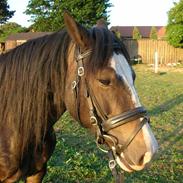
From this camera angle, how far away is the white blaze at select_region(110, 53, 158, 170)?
1964 millimetres

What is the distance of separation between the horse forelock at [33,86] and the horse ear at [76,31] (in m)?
0.19

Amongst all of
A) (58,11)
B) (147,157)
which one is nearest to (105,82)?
(147,157)

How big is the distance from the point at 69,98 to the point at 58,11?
3642 cm

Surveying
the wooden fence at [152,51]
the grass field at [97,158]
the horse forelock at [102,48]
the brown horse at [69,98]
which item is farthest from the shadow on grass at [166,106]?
the wooden fence at [152,51]

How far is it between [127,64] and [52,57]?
52 cm

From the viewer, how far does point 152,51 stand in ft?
95.3

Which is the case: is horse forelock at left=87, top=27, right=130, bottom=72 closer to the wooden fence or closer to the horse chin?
the horse chin

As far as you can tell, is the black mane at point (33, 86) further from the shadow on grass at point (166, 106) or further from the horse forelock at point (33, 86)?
the shadow on grass at point (166, 106)

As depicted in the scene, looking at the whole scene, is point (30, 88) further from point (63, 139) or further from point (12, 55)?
point (63, 139)

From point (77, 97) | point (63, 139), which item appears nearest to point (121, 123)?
point (77, 97)

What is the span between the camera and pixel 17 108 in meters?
2.39

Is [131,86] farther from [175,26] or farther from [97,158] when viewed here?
[175,26]

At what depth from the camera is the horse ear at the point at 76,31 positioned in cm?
211

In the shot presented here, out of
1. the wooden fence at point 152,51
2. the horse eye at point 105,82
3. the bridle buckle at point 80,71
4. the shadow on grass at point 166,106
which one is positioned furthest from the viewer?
the wooden fence at point 152,51
